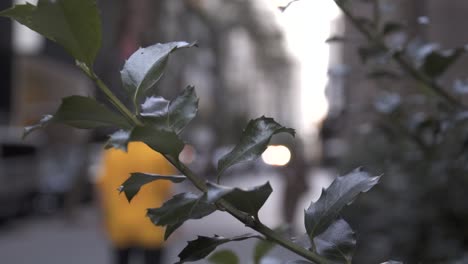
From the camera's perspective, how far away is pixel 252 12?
33.4 m

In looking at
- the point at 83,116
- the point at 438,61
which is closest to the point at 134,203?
the point at 438,61

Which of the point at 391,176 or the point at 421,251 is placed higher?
the point at 391,176

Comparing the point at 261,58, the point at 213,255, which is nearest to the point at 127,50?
the point at 213,255

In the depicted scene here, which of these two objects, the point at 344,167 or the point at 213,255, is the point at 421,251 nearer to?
the point at 344,167

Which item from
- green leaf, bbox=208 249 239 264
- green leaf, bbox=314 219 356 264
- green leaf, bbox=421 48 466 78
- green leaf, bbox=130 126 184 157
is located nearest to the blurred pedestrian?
green leaf, bbox=421 48 466 78

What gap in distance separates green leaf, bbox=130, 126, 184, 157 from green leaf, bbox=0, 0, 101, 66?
0.11m

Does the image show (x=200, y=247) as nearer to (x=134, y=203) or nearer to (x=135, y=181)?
(x=135, y=181)

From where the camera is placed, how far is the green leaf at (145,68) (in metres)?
1.02

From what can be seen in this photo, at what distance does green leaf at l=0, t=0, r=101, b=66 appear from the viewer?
2.95 feet

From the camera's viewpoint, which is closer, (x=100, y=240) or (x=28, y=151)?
(x=100, y=240)

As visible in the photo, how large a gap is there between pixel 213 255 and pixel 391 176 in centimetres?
264

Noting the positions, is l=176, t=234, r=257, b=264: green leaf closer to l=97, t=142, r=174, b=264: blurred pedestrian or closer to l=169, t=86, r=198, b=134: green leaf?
l=169, t=86, r=198, b=134: green leaf

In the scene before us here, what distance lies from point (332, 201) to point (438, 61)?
2.89 ft

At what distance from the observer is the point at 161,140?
0.95 meters
